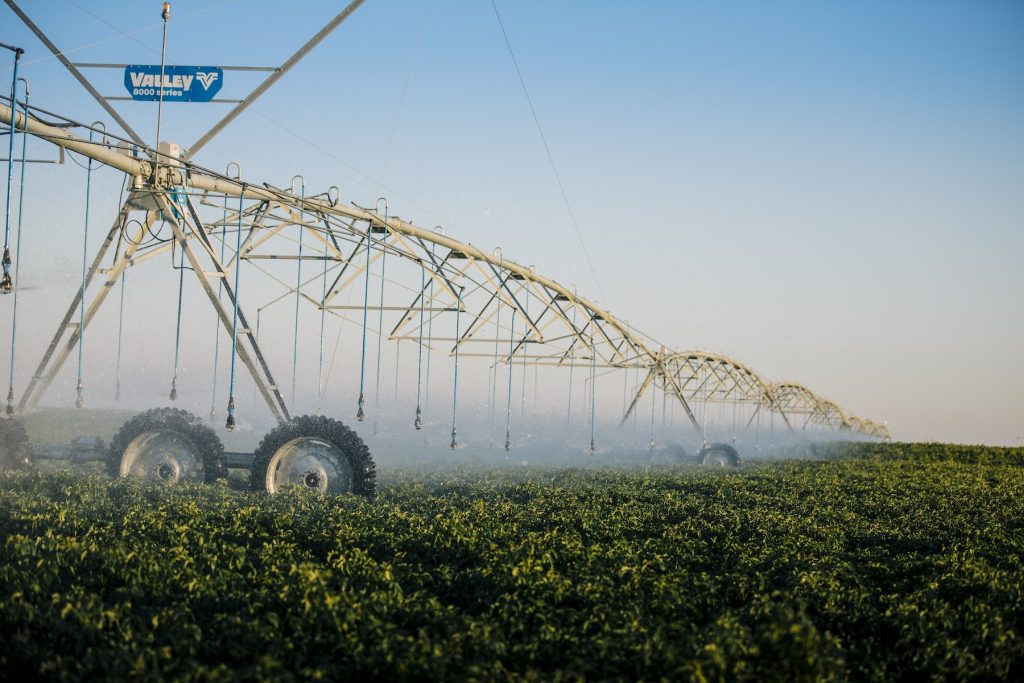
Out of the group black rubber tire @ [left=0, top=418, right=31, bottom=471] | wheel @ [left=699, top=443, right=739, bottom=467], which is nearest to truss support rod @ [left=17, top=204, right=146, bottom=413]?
black rubber tire @ [left=0, top=418, right=31, bottom=471]

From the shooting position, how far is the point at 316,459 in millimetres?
18547

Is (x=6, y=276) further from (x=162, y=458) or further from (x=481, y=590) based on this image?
(x=481, y=590)

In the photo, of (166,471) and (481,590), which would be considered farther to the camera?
(166,471)

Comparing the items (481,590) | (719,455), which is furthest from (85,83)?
(719,455)

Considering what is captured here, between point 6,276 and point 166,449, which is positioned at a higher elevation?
point 6,276

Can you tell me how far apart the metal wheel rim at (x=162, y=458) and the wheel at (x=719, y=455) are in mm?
31933

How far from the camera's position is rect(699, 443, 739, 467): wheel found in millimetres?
46031

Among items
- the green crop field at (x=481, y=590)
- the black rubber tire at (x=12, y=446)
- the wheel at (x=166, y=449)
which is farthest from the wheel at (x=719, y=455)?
the black rubber tire at (x=12, y=446)

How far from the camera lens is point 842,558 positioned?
13758 mm

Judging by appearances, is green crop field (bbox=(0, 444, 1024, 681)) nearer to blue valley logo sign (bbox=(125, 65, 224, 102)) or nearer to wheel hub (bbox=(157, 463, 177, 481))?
wheel hub (bbox=(157, 463, 177, 481))

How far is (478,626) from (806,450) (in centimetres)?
7258

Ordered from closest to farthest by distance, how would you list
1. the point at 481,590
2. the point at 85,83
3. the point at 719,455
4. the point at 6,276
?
the point at 481,590
the point at 6,276
the point at 85,83
the point at 719,455

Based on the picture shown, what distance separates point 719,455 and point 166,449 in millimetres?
33015

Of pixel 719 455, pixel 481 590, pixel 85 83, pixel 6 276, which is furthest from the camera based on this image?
pixel 719 455
